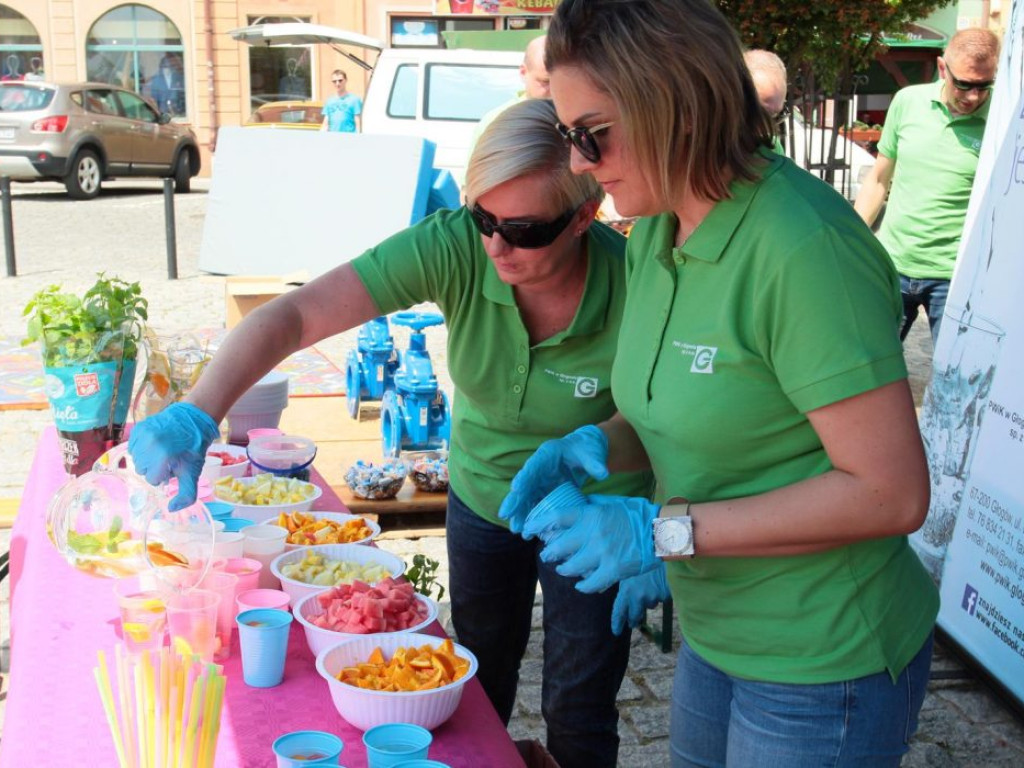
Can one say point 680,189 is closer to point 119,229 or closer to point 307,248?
point 307,248

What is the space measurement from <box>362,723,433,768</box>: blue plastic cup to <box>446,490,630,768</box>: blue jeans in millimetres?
746

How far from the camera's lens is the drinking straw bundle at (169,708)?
143 cm

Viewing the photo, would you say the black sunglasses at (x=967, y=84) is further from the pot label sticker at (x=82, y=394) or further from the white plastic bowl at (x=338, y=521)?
the pot label sticker at (x=82, y=394)

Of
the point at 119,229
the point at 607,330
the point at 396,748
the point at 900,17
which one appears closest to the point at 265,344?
the point at 607,330

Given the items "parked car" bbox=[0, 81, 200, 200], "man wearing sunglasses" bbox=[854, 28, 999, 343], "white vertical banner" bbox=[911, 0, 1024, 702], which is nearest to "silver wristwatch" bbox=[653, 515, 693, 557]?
"white vertical banner" bbox=[911, 0, 1024, 702]

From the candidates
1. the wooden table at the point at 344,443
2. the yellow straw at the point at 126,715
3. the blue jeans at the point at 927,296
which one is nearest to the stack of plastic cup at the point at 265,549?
the yellow straw at the point at 126,715

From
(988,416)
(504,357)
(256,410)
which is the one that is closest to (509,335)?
(504,357)

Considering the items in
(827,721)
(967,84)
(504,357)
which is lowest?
(827,721)

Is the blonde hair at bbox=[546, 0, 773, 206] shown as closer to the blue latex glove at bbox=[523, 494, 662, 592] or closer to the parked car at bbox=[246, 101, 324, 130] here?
the blue latex glove at bbox=[523, 494, 662, 592]

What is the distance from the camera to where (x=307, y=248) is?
10.3 meters

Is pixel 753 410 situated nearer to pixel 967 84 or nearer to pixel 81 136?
pixel 967 84

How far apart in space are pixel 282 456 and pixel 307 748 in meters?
1.44

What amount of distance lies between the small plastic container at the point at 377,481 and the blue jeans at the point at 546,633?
4.12 ft

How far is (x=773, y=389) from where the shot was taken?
1.50 m
